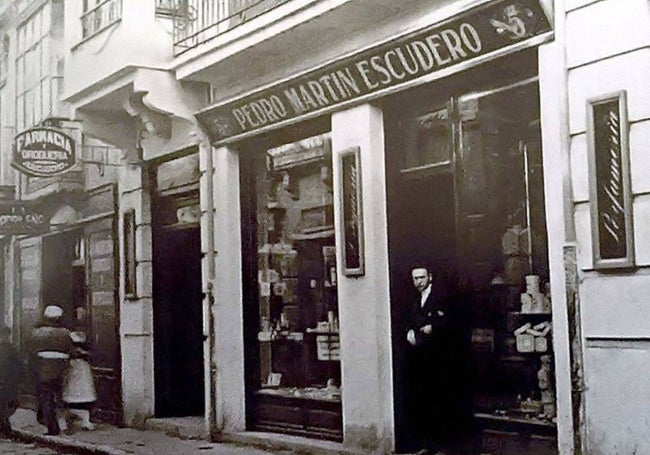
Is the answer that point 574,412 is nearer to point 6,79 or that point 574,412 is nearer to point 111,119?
point 111,119

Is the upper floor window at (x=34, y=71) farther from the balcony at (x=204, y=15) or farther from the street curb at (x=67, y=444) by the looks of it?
the street curb at (x=67, y=444)

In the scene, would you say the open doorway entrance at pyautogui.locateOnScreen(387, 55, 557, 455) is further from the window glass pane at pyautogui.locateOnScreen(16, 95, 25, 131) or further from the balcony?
the window glass pane at pyautogui.locateOnScreen(16, 95, 25, 131)

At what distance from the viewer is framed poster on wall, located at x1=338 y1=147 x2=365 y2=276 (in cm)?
1075

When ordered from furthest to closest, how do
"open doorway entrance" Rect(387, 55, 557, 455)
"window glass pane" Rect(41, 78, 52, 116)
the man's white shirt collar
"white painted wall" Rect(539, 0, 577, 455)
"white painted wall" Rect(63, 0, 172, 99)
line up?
"window glass pane" Rect(41, 78, 52, 116) < "white painted wall" Rect(63, 0, 172, 99) < the man's white shirt collar < "open doorway entrance" Rect(387, 55, 557, 455) < "white painted wall" Rect(539, 0, 577, 455)

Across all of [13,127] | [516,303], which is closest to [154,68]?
[516,303]

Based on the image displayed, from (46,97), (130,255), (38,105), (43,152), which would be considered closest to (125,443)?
(130,255)

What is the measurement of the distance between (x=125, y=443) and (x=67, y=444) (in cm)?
78

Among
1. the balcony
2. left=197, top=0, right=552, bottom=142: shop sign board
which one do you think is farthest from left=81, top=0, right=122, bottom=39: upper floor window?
left=197, top=0, right=552, bottom=142: shop sign board

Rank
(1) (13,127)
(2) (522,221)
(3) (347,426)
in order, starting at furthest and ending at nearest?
1. (1) (13,127)
2. (3) (347,426)
3. (2) (522,221)

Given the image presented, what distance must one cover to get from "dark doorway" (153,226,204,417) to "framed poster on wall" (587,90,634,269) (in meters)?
7.72

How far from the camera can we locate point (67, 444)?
13391 mm

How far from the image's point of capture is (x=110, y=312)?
52.5 feet

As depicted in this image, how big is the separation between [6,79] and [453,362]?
1401 cm

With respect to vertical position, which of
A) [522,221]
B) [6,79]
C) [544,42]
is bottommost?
[522,221]
